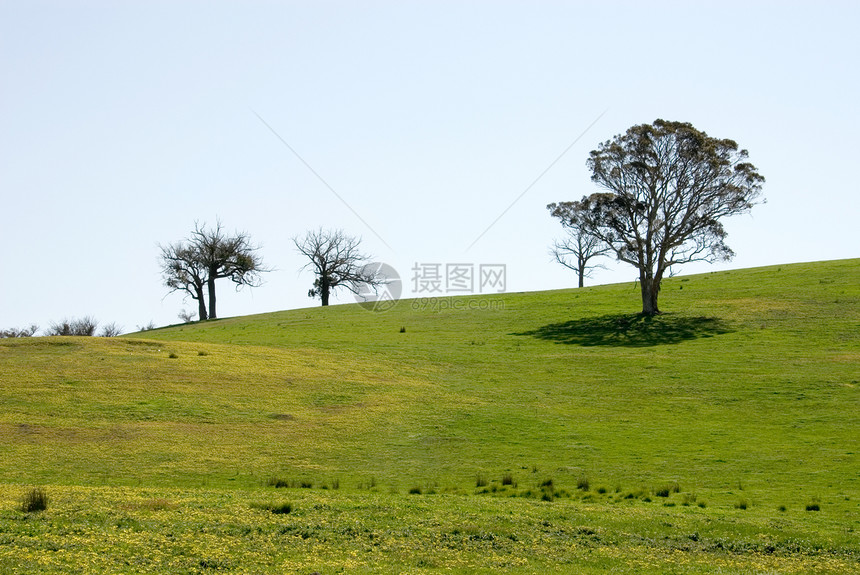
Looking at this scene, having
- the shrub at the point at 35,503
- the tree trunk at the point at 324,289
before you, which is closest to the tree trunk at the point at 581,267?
the tree trunk at the point at 324,289

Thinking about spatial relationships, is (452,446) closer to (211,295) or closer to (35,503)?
(35,503)

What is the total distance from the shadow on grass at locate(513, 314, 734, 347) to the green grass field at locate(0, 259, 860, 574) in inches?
13.8

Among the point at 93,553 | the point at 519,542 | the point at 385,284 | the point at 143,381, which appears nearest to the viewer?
the point at 93,553

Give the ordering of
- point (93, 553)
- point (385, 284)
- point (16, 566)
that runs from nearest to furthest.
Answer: point (16, 566) < point (93, 553) < point (385, 284)

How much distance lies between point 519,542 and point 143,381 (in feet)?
91.7

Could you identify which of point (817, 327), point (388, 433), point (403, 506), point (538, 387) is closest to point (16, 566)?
point (403, 506)

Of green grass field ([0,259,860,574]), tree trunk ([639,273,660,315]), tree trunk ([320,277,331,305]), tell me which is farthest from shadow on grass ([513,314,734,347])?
tree trunk ([320,277,331,305])

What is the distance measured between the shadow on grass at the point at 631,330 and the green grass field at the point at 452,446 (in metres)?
0.35

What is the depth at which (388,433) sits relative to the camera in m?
34.7

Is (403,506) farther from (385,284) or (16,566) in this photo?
(385,284)

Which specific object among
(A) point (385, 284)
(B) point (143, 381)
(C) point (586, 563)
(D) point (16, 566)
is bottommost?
(C) point (586, 563)

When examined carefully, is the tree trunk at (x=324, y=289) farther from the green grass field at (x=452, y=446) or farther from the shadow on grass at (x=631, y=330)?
the shadow on grass at (x=631, y=330)

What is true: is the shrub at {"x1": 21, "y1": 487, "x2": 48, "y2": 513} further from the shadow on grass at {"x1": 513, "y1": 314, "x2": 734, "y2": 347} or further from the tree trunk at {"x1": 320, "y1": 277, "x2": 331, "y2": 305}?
the tree trunk at {"x1": 320, "y1": 277, "x2": 331, "y2": 305}

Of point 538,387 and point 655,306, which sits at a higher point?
point 655,306
